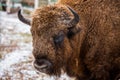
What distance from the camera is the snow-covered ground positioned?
29.1 ft

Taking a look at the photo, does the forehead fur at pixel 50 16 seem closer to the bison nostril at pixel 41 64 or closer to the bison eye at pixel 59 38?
the bison eye at pixel 59 38

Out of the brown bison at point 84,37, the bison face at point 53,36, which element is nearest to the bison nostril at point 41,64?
the bison face at point 53,36

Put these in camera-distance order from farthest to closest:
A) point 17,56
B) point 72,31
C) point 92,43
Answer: point 17,56 → point 92,43 → point 72,31

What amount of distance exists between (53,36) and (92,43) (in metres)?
1.08

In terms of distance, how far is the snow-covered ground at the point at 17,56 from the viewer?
8.88 meters

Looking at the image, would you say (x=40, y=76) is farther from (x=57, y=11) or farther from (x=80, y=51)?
(x=57, y=11)

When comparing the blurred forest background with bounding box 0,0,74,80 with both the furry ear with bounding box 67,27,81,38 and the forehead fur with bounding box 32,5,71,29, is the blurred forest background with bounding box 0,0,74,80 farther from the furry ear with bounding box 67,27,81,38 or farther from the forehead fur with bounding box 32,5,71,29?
the furry ear with bounding box 67,27,81,38

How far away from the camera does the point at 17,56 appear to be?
11281 mm

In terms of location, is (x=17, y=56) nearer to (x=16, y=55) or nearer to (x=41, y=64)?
(x=16, y=55)

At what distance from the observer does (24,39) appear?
48.2 feet

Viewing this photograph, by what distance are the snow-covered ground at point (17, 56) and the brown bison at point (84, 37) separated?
2.42ft

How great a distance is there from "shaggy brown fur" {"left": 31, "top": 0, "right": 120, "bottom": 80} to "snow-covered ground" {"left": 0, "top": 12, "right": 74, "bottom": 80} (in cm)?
69

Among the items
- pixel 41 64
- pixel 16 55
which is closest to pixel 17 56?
pixel 16 55

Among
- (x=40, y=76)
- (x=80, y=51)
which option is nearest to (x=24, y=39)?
(x=40, y=76)
